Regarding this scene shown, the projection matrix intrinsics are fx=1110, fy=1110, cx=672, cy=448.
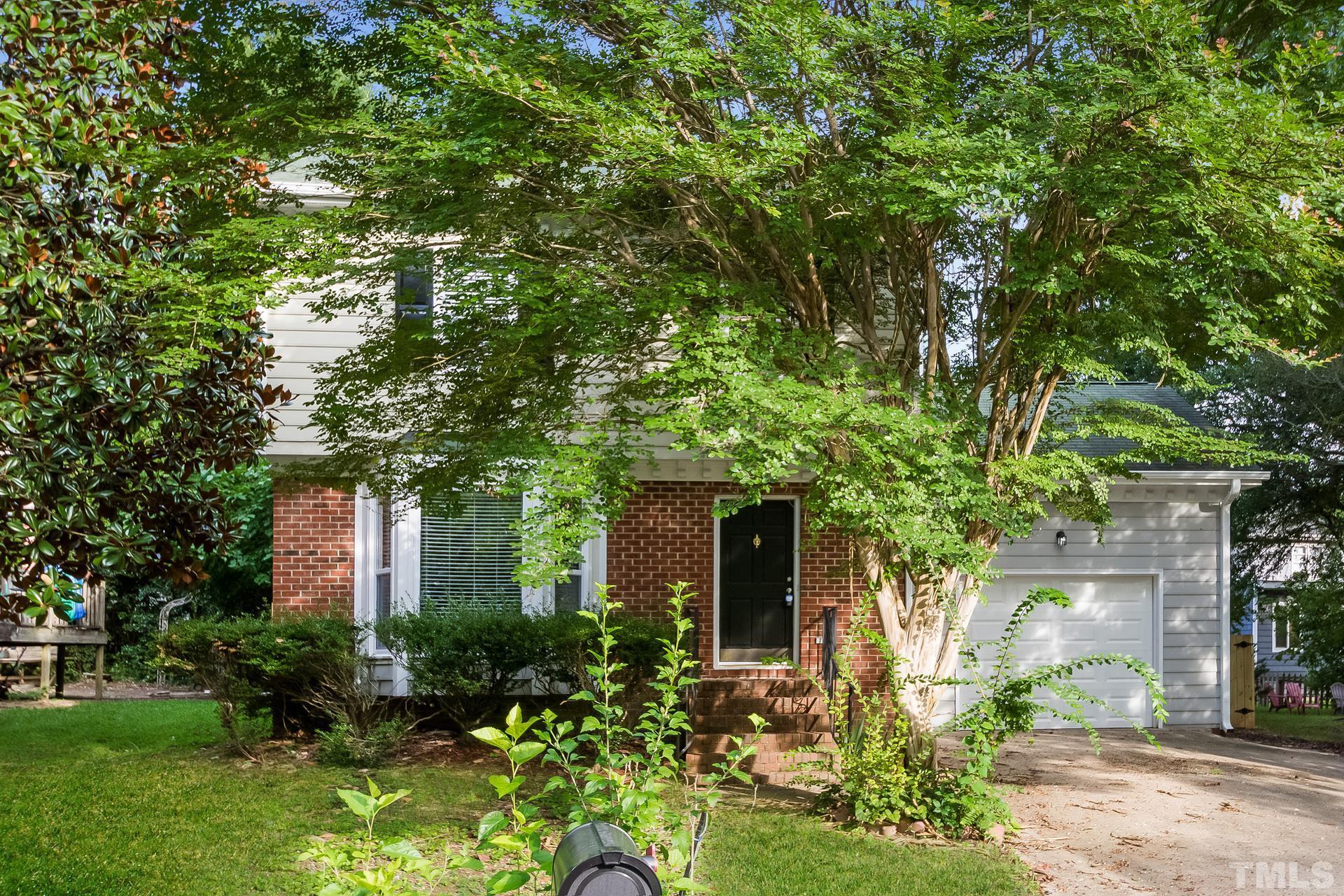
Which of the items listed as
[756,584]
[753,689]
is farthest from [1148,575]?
[753,689]

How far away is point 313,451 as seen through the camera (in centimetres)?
1230

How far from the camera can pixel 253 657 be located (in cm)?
1067

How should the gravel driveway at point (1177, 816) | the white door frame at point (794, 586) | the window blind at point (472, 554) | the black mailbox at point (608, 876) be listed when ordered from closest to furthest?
1. the black mailbox at point (608, 876)
2. the gravel driveway at point (1177, 816)
3. the window blind at point (472, 554)
4. the white door frame at point (794, 586)

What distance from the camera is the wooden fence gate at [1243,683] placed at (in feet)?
48.9

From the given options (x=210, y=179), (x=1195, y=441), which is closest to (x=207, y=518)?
(x=210, y=179)

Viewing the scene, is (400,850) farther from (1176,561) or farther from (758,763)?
(1176,561)

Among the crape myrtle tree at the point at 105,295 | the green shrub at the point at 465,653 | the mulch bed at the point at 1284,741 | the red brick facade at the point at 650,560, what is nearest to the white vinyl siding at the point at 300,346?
the red brick facade at the point at 650,560

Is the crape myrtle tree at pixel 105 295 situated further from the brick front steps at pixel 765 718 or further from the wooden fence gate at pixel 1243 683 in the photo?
the wooden fence gate at pixel 1243 683

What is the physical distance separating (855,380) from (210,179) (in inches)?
185

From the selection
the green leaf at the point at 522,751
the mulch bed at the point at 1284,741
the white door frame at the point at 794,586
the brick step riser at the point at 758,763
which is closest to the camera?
the green leaf at the point at 522,751

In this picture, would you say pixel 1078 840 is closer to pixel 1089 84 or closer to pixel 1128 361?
pixel 1089 84

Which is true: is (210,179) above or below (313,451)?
above

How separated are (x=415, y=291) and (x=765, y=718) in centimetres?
519

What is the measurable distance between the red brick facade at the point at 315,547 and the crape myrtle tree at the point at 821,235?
9.14ft
